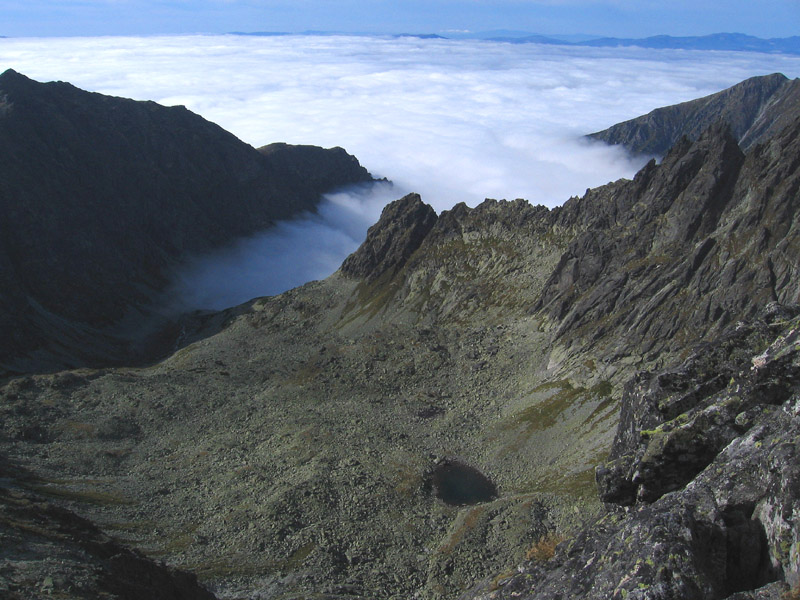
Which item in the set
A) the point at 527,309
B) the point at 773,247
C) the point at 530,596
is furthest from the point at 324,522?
the point at 773,247

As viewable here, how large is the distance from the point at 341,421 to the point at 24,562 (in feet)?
154

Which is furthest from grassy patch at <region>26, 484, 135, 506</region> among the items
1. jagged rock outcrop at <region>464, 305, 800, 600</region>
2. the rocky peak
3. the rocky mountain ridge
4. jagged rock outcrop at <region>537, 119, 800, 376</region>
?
the rocky peak

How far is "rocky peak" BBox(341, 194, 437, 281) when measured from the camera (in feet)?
474

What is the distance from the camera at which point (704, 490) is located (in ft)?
58.4

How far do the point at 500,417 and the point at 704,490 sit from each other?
67763 mm

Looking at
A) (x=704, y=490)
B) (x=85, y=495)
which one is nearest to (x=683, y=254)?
(x=704, y=490)

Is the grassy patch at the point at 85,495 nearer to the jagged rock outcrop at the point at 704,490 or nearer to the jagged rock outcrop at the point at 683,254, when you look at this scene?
the jagged rock outcrop at the point at 704,490

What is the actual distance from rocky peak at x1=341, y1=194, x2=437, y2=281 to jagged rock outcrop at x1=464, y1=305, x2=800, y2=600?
118293mm

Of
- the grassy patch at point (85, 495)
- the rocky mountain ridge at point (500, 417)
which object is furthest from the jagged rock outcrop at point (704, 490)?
the grassy patch at point (85, 495)

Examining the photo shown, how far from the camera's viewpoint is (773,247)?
82562 mm

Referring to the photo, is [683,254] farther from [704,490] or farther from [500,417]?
[704,490]

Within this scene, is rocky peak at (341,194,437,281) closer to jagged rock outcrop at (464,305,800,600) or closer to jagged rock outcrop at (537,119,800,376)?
jagged rock outcrop at (537,119,800,376)

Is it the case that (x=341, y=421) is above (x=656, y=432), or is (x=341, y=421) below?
below

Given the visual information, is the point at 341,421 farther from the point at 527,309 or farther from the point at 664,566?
the point at 664,566
